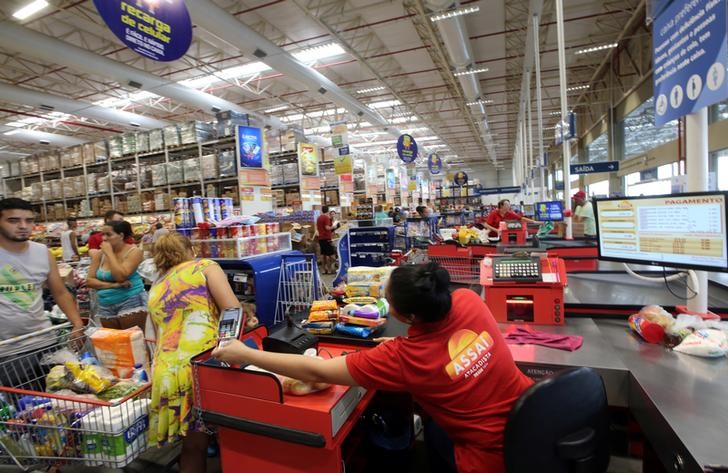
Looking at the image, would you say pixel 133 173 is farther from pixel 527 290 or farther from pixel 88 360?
pixel 527 290

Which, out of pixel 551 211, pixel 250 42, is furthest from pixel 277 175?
pixel 551 211

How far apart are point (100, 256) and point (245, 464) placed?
2856 millimetres

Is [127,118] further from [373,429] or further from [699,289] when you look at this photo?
[699,289]

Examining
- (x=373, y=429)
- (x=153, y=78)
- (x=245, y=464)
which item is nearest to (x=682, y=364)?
(x=373, y=429)

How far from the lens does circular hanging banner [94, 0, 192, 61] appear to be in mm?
3479

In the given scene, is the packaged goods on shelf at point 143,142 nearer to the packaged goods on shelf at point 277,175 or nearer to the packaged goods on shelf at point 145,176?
the packaged goods on shelf at point 145,176

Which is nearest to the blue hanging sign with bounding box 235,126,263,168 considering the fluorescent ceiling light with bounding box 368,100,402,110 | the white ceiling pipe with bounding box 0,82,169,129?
the white ceiling pipe with bounding box 0,82,169,129

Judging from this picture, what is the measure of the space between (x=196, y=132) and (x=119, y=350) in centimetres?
591

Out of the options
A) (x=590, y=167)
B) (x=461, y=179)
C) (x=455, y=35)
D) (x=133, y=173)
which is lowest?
(x=590, y=167)

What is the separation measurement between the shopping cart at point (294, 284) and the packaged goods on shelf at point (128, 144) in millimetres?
5630

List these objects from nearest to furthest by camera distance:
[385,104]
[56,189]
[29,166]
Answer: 1. [56,189]
2. [29,166]
3. [385,104]

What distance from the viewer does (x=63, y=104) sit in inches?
413

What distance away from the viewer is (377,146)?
23.7 meters

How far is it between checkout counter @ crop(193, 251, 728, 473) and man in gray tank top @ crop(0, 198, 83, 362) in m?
1.36
